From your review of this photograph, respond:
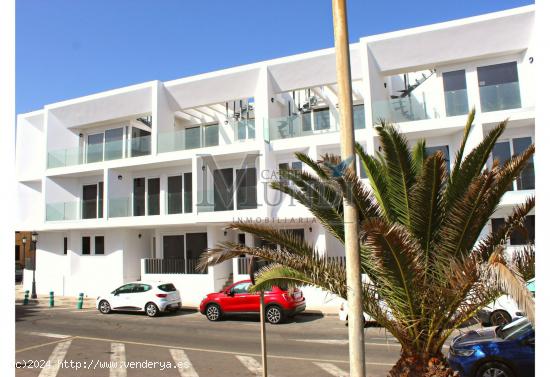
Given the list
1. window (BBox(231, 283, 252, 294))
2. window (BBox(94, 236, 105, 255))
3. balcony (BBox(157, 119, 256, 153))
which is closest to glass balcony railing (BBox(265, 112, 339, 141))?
balcony (BBox(157, 119, 256, 153))

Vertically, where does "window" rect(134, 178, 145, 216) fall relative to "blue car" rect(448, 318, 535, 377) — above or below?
above

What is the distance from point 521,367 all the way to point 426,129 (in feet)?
39.5

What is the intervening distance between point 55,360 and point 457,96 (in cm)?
1684

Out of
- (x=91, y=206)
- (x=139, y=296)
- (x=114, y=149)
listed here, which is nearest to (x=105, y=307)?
(x=139, y=296)

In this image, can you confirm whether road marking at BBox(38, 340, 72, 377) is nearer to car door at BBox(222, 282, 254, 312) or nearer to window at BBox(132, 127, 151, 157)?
car door at BBox(222, 282, 254, 312)

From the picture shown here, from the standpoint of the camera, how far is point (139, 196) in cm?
2405

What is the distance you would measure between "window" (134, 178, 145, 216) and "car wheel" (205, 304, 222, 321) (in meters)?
8.59

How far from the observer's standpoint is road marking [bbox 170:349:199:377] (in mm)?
8883

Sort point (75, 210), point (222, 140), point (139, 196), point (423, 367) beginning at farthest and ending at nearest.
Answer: point (75, 210) → point (139, 196) → point (222, 140) → point (423, 367)

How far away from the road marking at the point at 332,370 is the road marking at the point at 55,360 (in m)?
5.73

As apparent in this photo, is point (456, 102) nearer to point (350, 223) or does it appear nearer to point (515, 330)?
point (515, 330)

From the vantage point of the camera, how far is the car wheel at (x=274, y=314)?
49.0ft
